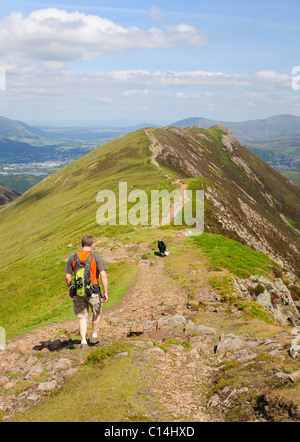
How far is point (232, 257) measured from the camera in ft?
110

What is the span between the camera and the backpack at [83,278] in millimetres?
14055

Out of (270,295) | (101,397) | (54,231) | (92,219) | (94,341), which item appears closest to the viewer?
(101,397)

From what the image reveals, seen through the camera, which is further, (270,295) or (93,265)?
(270,295)

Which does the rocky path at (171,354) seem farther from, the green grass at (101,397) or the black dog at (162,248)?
the black dog at (162,248)

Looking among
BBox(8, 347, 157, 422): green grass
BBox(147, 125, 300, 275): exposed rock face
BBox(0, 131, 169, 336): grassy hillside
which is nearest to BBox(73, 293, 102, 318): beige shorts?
BBox(8, 347, 157, 422): green grass

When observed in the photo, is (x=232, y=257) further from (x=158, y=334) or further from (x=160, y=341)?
(x=160, y=341)

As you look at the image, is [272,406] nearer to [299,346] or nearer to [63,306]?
[299,346]

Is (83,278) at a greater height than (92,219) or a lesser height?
greater

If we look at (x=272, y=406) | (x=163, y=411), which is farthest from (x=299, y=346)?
(x=163, y=411)

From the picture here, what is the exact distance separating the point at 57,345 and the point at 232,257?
21995 mm

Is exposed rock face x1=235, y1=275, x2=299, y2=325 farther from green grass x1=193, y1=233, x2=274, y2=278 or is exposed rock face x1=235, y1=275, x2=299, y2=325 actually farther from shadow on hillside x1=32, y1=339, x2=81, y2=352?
shadow on hillside x1=32, y1=339, x2=81, y2=352

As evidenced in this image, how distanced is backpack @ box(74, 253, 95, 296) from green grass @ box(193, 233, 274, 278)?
18556 mm

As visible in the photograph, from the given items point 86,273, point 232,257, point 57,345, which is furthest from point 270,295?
point 86,273
